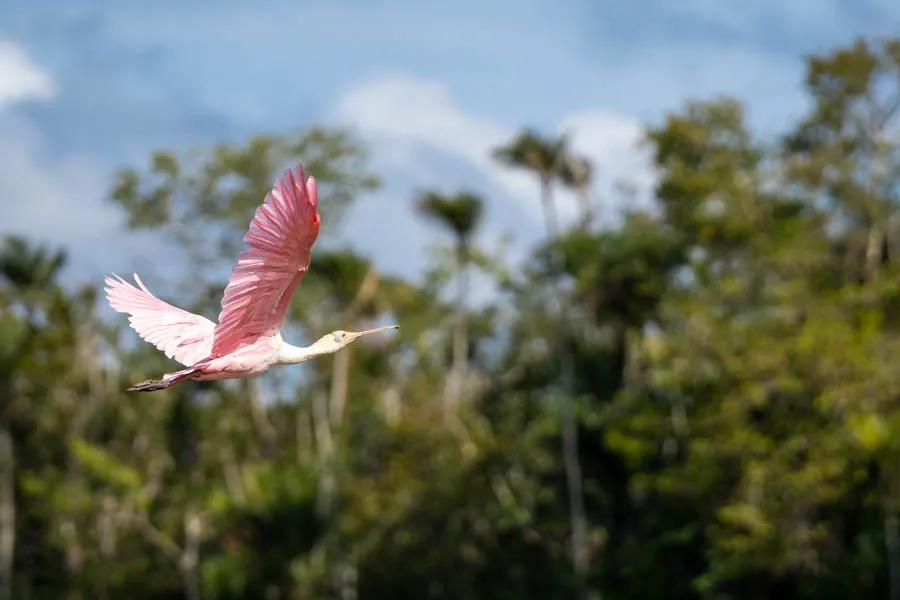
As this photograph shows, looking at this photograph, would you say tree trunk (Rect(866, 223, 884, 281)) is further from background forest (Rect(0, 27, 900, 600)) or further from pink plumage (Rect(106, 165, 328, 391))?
pink plumage (Rect(106, 165, 328, 391))

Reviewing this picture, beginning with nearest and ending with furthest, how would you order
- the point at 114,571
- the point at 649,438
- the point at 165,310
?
the point at 165,310 < the point at 649,438 < the point at 114,571

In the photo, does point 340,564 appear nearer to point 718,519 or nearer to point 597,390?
point 597,390

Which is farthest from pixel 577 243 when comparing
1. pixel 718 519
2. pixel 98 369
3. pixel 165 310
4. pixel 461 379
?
pixel 165 310

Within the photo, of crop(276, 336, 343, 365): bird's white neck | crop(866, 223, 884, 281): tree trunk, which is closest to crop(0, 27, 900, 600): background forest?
crop(866, 223, 884, 281): tree trunk

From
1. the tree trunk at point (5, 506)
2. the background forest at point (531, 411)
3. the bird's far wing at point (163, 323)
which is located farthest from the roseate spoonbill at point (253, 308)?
the tree trunk at point (5, 506)

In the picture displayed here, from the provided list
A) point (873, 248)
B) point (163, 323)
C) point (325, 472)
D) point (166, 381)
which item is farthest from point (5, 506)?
point (166, 381)

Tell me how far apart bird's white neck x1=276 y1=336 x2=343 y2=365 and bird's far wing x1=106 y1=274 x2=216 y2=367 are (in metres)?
0.51

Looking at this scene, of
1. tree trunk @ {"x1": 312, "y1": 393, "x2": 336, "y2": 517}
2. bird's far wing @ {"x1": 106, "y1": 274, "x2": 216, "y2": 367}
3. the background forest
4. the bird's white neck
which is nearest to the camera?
the bird's white neck

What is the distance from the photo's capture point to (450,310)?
3916cm

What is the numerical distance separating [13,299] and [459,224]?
10.5 m

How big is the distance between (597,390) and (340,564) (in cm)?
582

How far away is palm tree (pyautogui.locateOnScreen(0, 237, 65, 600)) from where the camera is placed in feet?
120

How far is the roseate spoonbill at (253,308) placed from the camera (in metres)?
7.93

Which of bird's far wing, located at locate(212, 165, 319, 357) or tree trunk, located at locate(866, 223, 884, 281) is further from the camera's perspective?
tree trunk, located at locate(866, 223, 884, 281)
